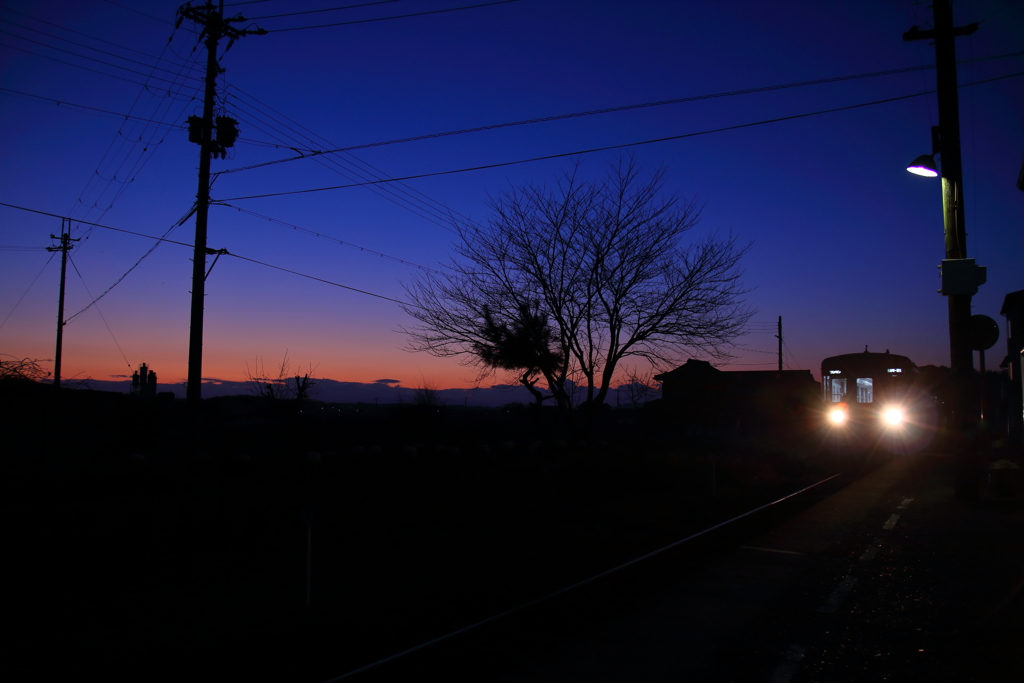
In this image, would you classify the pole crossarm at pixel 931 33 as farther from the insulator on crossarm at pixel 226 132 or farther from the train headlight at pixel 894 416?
the train headlight at pixel 894 416

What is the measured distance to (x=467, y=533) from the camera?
10945mm

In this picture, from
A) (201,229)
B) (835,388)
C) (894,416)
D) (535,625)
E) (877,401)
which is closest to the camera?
(535,625)

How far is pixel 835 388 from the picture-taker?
2778 centimetres

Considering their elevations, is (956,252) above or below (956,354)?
above

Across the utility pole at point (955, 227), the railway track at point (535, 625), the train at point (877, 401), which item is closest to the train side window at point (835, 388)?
the train at point (877, 401)

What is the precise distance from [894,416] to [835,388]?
8.41 feet

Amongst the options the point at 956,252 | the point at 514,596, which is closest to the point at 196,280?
the point at 514,596

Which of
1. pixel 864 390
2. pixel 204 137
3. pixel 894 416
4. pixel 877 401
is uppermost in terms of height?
pixel 204 137

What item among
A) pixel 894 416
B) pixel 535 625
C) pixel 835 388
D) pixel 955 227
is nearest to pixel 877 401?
pixel 894 416

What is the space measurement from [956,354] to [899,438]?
54.8ft

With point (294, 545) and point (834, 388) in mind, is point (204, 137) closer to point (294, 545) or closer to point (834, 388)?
point (294, 545)

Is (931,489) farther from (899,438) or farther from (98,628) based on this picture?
(98,628)

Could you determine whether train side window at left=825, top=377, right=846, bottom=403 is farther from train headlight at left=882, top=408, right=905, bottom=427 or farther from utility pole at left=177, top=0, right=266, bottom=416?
utility pole at left=177, top=0, right=266, bottom=416

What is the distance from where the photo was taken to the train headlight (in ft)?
88.9
